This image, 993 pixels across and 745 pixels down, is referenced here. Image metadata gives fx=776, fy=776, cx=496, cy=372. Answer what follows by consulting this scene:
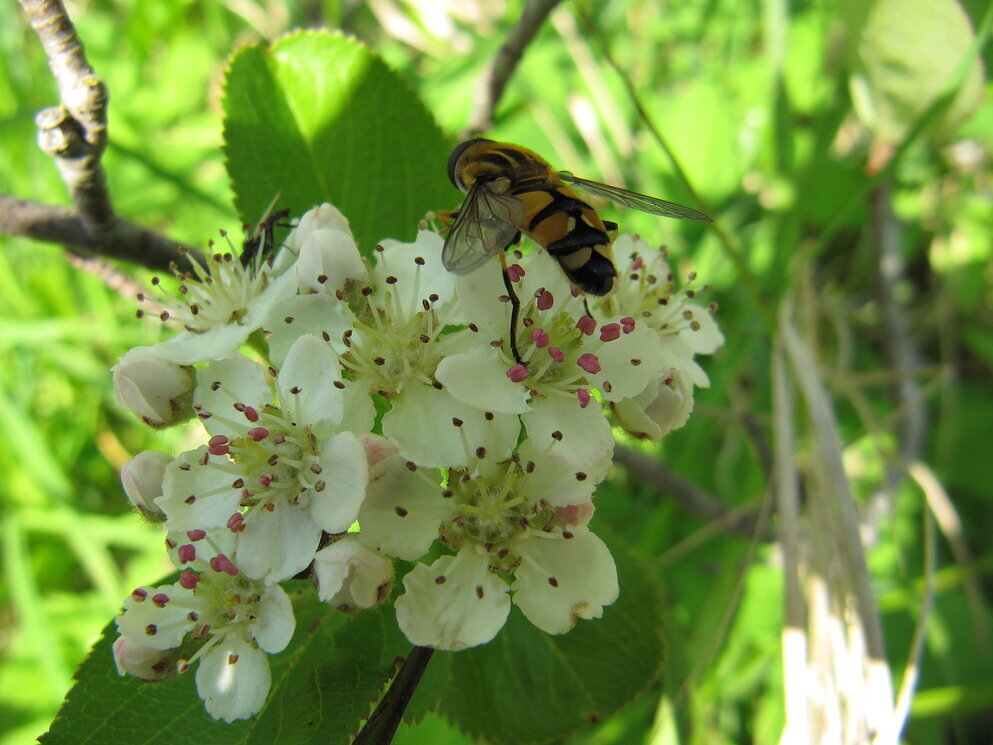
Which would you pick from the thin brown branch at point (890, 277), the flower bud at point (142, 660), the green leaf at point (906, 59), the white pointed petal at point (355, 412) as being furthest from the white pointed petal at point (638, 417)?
the thin brown branch at point (890, 277)

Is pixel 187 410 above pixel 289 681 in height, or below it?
above

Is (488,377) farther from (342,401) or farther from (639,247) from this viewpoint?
(639,247)

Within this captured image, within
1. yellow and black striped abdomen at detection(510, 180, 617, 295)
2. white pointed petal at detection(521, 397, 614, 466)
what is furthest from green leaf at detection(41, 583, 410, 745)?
yellow and black striped abdomen at detection(510, 180, 617, 295)

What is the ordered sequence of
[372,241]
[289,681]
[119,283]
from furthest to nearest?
1. [119,283]
2. [372,241]
3. [289,681]

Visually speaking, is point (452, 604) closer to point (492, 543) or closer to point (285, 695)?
point (492, 543)

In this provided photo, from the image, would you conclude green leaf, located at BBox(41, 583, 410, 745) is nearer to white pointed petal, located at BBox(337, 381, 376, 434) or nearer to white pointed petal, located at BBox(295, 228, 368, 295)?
white pointed petal, located at BBox(337, 381, 376, 434)

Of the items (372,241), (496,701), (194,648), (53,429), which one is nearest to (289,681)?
(194,648)
